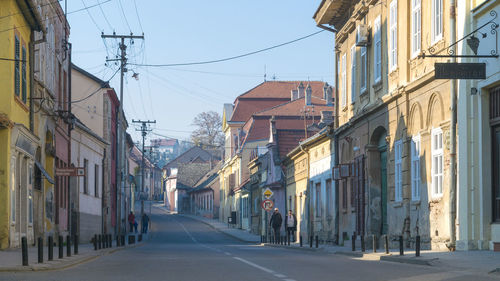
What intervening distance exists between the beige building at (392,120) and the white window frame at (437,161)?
3cm

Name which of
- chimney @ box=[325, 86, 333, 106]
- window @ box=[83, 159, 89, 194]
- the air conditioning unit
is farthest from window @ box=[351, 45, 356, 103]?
chimney @ box=[325, 86, 333, 106]

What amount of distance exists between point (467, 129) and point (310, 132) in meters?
38.1

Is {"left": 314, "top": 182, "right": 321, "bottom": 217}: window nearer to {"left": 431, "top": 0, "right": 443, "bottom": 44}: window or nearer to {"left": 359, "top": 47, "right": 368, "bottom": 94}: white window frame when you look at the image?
{"left": 359, "top": 47, "right": 368, "bottom": 94}: white window frame

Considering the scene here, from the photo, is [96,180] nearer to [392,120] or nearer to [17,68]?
[17,68]

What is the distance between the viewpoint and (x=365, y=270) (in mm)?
14672

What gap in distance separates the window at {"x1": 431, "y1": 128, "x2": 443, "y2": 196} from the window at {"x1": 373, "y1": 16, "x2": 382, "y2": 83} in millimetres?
6020

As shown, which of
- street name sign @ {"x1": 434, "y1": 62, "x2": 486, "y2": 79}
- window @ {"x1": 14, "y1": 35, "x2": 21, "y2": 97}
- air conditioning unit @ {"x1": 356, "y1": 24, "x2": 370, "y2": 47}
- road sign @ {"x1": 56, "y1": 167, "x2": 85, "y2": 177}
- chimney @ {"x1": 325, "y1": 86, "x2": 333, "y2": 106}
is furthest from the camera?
chimney @ {"x1": 325, "y1": 86, "x2": 333, "y2": 106}

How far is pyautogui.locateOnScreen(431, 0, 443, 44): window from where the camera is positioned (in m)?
21.0

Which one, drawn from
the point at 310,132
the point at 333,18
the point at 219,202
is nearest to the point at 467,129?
the point at 333,18

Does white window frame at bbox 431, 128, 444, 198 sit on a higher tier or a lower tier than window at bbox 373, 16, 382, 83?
lower

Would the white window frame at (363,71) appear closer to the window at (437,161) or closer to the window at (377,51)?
the window at (377,51)

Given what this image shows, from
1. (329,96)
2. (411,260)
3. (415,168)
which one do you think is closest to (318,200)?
(415,168)

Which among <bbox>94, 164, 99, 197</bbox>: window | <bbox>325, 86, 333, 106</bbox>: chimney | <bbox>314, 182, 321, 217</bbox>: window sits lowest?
<bbox>314, 182, 321, 217</bbox>: window

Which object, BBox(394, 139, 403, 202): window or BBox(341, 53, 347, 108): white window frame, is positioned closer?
BBox(394, 139, 403, 202): window
